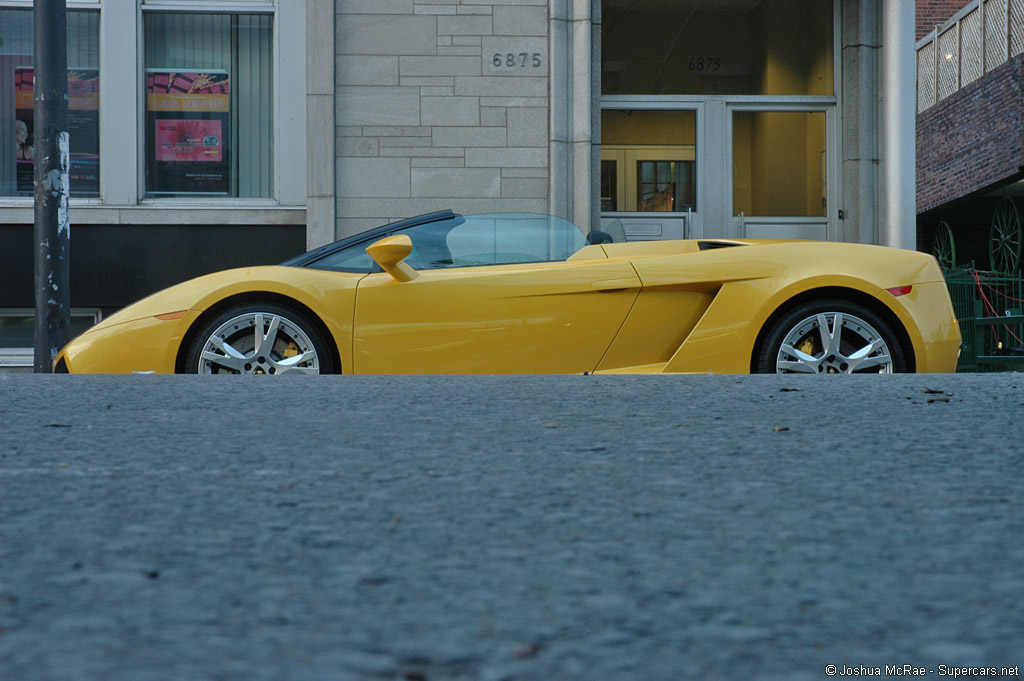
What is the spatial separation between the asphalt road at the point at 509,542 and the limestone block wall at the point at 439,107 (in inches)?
320

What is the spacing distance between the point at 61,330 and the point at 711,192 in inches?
287

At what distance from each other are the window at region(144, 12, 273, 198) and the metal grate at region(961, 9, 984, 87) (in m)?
14.7

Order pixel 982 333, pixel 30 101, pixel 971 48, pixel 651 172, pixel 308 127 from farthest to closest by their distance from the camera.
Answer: pixel 971 48 < pixel 651 172 < pixel 982 333 < pixel 30 101 < pixel 308 127

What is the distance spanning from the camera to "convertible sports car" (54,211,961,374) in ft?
18.1

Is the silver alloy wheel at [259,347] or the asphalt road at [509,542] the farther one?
the silver alloy wheel at [259,347]

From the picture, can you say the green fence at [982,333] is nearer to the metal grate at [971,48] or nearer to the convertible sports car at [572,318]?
the convertible sports car at [572,318]

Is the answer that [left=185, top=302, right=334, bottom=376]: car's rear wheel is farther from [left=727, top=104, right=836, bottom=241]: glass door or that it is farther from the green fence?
[left=727, top=104, right=836, bottom=241]: glass door

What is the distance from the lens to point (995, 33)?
2020 cm

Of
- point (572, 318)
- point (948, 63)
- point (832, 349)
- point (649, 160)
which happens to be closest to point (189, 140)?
point (649, 160)

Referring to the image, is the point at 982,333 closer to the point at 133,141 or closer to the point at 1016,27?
the point at 133,141

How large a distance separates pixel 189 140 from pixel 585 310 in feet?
25.0

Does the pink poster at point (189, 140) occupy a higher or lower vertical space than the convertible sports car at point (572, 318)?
higher

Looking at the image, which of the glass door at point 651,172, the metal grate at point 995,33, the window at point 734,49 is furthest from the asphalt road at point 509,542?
the metal grate at point 995,33

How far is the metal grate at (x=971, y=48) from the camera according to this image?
68.7 ft
